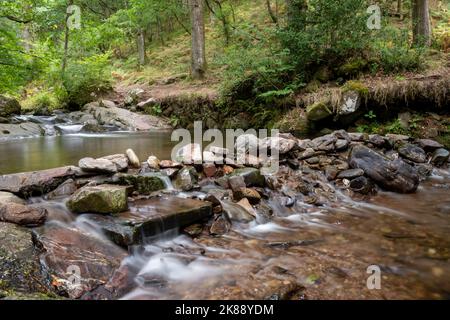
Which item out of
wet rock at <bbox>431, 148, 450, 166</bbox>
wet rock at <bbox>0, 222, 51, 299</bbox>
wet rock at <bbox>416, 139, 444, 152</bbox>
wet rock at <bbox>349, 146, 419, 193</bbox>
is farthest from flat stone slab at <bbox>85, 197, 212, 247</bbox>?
wet rock at <bbox>416, 139, 444, 152</bbox>

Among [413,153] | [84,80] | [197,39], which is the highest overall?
[197,39]

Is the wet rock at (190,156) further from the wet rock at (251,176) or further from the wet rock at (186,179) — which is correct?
the wet rock at (251,176)

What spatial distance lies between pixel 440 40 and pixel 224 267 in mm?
10412

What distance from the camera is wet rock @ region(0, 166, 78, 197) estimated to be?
13.9ft

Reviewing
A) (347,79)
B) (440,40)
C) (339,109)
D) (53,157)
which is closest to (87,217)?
(53,157)

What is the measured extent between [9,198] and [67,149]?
370 centimetres

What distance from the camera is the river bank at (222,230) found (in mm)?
2939

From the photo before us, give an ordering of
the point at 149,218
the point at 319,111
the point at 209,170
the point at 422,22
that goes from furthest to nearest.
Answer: the point at 422,22, the point at 319,111, the point at 209,170, the point at 149,218

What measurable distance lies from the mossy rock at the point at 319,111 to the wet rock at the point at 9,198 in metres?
6.70

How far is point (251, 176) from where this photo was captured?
5.27m

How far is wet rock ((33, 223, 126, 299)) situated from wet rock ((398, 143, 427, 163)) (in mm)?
5766

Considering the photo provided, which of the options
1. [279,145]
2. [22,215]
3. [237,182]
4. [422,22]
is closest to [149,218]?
[22,215]

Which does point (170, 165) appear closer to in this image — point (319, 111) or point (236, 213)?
point (236, 213)
